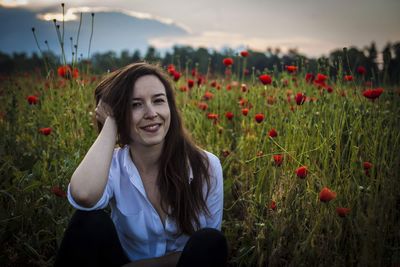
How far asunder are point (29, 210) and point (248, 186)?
1.32m

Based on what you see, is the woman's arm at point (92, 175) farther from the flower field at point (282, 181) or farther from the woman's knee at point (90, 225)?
the flower field at point (282, 181)

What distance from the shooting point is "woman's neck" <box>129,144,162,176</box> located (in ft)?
7.47

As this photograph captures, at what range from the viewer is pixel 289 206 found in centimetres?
217

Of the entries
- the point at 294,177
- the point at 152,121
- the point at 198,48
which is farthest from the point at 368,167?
the point at 198,48

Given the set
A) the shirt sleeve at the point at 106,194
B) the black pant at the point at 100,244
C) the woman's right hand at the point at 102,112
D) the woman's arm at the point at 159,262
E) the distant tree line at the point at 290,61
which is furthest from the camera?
the distant tree line at the point at 290,61

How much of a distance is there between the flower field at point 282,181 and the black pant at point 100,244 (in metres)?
0.31

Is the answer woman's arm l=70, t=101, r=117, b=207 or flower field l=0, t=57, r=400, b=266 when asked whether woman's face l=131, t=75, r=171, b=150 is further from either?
flower field l=0, t=57, r=400, b=266

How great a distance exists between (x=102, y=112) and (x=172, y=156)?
43 centimetres

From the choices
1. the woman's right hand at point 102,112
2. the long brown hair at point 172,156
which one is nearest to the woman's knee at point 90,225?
the long brown hair at point 172,156

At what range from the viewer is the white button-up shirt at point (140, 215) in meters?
2.16

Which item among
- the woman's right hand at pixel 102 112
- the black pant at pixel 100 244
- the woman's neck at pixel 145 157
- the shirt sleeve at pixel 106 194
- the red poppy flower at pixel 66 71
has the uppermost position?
the red poppy flower at pixel 66 71

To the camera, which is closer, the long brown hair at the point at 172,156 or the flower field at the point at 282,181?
the flower field at the point at 282,181

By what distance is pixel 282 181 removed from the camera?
7.50ft

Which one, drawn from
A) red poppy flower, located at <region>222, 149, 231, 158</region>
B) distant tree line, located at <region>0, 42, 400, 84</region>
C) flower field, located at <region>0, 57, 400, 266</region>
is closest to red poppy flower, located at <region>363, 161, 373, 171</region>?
flower field, located at <region>0, 57, 400, 266</region>
